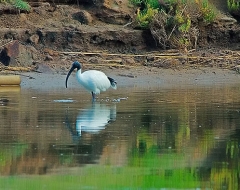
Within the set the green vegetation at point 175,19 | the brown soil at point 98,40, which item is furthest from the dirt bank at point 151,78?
the green vegetation at point 175,19

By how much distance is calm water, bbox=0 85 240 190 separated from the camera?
8031mm

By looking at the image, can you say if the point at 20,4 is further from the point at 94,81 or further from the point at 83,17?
the point at 94,81

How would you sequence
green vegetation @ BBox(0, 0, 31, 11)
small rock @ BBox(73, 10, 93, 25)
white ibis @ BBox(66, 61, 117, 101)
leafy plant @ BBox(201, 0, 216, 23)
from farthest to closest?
leafy plant @ BBox(201, 0, 216, 23), small rock @ BBox(73, 10, 93, 25), green vegetation @ BBox(0, 0, 31, 11), white ibis @ BBox(66, 61, 117, 101)

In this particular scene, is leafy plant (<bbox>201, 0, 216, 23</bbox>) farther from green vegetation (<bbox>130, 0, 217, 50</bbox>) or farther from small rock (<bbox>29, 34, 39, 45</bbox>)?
small rock (<bbox>29, 34, 39, 45</bbox>)

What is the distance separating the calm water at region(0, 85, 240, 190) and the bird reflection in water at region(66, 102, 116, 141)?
0.04 feet

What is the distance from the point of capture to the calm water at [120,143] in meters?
8.03

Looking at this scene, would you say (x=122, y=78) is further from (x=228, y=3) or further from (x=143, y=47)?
(x=228, y=3)

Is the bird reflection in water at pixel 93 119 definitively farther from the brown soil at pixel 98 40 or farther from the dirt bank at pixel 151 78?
the brown soil at pixel 98 40

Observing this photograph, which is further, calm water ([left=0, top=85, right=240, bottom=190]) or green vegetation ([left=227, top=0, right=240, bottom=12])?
green vegetation ([left=227, top=0, right=240, bottom=12])

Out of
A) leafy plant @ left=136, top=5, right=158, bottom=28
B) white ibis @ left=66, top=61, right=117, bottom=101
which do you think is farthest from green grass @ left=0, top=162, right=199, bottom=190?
leafy plant @ left=136, top=5, right=158, bottom=28

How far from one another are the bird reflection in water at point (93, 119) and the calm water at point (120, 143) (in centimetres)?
1

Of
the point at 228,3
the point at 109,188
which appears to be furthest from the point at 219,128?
the point at 228,3

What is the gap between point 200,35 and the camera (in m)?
25.4

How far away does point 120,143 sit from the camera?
407 inches
